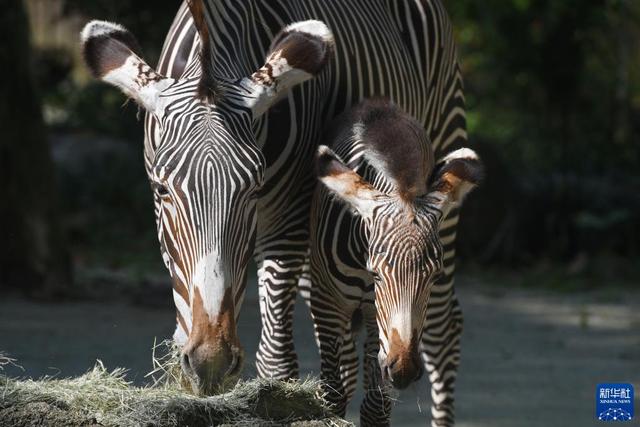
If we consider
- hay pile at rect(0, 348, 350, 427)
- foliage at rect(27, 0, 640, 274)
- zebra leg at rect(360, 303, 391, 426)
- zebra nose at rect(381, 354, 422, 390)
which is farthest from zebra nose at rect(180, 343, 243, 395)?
foliage at rect(27, 0, 640, 274)

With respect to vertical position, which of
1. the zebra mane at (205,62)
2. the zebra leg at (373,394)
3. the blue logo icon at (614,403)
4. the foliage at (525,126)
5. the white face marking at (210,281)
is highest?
the foliage at (525,126)

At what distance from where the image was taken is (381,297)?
4.93 m

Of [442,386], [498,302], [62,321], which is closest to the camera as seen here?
[442,386]

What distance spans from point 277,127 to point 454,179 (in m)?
1.01

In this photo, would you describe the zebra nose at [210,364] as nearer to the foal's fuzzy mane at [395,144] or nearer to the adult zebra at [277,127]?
the adult zebra at [277,127]

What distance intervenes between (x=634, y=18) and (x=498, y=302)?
6.64 metres

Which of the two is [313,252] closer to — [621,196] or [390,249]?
[390,249]

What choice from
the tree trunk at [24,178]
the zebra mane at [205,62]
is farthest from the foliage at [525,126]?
the zebra mane at [205,62]

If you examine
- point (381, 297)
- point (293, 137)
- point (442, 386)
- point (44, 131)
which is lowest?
point (442, 386)

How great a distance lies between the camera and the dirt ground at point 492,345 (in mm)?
8172

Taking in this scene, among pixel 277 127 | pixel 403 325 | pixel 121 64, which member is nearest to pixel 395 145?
pixel 277 127

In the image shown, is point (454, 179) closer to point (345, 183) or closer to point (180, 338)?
point (345, 183)

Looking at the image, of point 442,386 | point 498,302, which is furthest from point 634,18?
point 442,386

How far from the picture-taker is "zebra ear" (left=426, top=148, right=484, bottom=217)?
5172 millimetres
